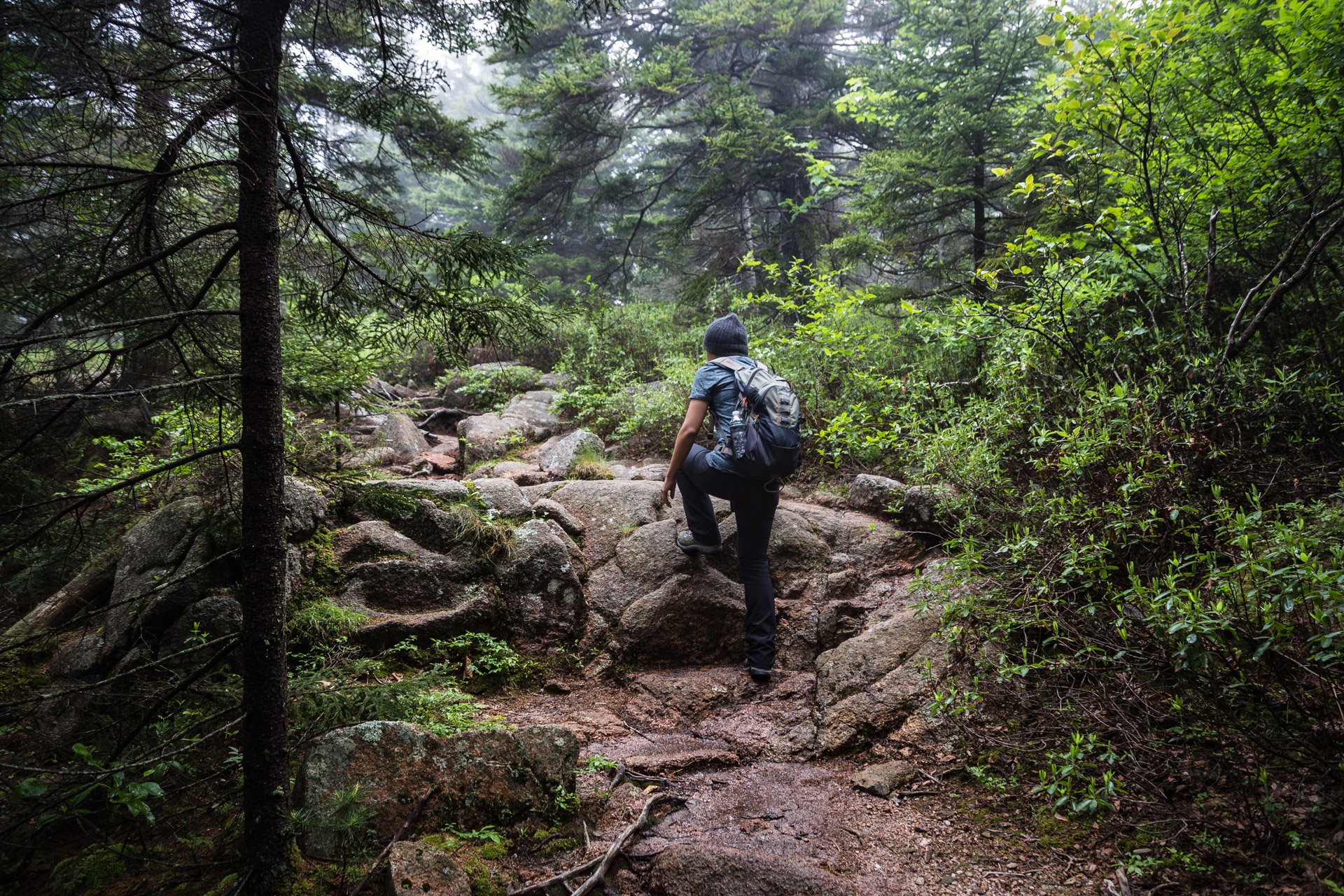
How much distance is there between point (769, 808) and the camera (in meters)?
3.29

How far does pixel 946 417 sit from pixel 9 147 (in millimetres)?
7075

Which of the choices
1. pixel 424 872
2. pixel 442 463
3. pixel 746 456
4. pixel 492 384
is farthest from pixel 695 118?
pixel 424 872

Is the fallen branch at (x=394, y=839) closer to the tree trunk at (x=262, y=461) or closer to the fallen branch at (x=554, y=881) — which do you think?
the tree trunk at (x=262, y=461)

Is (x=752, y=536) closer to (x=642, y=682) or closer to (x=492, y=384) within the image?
(x=642, y=682)

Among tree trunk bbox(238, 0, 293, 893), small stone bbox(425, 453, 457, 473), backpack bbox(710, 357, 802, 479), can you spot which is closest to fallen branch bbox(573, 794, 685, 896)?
tree trunk bbox(238, 0, 293, 893)

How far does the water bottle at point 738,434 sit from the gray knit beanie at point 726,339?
0.64 m

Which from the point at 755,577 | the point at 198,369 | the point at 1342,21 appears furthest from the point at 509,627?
the point at 1342,21

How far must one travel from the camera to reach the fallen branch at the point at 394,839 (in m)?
2.31

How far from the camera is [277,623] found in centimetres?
256

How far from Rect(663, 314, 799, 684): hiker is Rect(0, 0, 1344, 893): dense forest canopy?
1.35 metres

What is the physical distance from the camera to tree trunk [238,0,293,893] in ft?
8.05

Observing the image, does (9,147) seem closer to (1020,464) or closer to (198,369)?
(198,369)

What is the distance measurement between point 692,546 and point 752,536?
0.77 meters

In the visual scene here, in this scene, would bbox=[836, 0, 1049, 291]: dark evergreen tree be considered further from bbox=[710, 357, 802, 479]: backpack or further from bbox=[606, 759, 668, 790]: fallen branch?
bbox=[606, 759, 668, 790]: fallen branch
